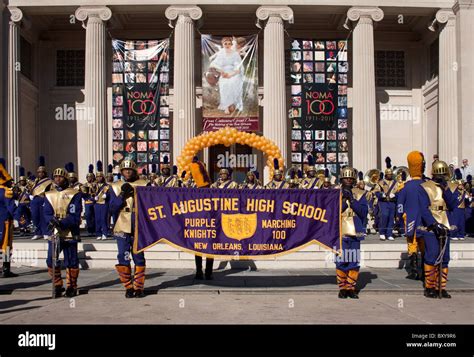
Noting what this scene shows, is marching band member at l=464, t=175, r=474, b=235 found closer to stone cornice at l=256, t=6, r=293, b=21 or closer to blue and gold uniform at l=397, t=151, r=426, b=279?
blue and gold uniform at l=397, t=151, r=426, b=279

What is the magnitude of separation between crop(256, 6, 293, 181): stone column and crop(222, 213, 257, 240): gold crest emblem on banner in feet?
49.8

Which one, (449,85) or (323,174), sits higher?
(449,85)

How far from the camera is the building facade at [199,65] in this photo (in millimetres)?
24734

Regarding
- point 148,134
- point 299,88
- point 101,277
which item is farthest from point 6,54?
point 101,277

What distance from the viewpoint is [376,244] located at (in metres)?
13.1

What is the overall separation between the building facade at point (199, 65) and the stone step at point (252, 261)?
38.3 ft

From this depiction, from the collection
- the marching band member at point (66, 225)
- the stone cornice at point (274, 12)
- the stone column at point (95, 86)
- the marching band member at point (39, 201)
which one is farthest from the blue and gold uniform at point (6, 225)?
the stone cornice at point (274, 12)

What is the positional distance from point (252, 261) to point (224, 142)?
1078 cm

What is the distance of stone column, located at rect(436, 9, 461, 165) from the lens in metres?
25.4

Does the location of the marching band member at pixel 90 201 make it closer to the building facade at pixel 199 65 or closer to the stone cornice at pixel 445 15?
the building facade at pixel 199 65

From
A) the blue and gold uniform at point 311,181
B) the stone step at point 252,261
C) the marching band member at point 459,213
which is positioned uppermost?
the blue and gold uniform at point 311,181

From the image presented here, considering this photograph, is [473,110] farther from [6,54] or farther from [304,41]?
[6,54]
